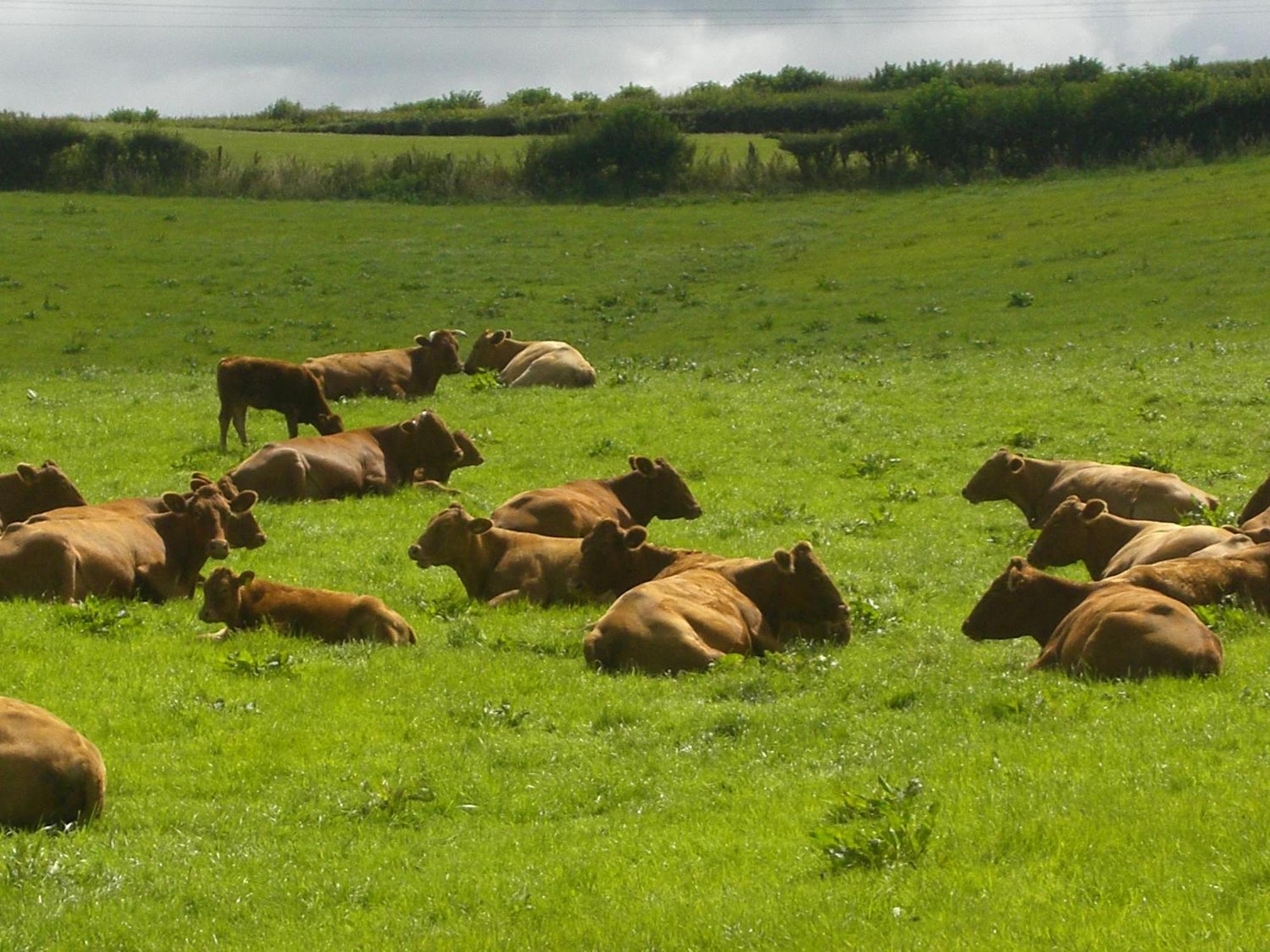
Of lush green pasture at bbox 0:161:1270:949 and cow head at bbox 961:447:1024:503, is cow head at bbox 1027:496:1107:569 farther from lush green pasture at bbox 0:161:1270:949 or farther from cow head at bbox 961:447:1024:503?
cow head at bbox 961:447:1024:503

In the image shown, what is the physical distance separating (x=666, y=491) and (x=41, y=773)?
10922mm

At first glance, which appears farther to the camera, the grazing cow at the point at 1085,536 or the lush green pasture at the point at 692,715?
the grazing cow at the point at 1085,536

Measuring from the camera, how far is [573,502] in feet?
58.0

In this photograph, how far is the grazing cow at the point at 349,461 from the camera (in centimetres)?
2045

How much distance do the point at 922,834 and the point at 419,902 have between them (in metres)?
2.34

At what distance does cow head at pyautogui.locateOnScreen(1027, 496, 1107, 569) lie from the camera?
52.8ft

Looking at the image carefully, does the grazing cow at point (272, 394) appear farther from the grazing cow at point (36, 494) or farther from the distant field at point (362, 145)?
the distant field at point (362, 145)

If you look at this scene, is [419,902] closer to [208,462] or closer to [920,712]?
[920,712]

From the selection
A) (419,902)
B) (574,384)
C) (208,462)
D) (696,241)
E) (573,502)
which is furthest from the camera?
(696,241)

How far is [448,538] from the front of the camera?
15492 millimetres

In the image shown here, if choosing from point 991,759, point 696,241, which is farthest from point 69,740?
point 696,241

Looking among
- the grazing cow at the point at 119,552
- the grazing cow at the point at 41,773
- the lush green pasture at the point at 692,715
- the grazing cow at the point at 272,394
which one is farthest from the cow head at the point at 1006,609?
the grazing cow at the point at 272,394

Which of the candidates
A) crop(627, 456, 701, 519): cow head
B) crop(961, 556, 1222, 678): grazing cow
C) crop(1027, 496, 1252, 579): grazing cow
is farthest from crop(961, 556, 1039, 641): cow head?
crop(627, 456, 701, 519): cow head

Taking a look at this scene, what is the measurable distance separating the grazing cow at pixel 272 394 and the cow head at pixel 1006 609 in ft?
44.7
